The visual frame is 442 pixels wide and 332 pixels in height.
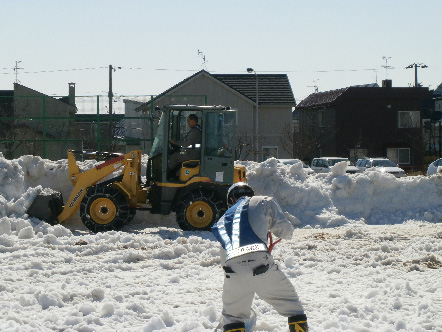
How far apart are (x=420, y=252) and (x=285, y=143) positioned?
32.6 m

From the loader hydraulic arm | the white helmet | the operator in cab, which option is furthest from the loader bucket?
the white helmet

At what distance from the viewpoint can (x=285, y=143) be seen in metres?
44.8

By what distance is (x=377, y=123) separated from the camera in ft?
178

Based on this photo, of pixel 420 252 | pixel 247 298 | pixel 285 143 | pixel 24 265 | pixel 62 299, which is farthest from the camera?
pixel 285 143

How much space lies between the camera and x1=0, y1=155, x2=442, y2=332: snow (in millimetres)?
7977

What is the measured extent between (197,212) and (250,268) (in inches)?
348

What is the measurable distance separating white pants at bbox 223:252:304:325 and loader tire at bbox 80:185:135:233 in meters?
9.02

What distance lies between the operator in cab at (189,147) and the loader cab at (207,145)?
0.04m

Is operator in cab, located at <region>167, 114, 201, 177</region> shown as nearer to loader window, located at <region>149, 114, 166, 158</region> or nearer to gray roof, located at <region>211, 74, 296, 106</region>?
loader window, located at <region>149, 114, 166, 158</region>

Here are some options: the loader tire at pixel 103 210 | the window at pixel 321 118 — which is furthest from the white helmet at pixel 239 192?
the window at pixel 321 118

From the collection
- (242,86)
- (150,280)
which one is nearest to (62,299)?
(150,280)

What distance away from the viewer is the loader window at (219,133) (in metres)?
14.9

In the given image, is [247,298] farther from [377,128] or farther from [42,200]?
[377,128]

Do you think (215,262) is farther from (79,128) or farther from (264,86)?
(264,86)
